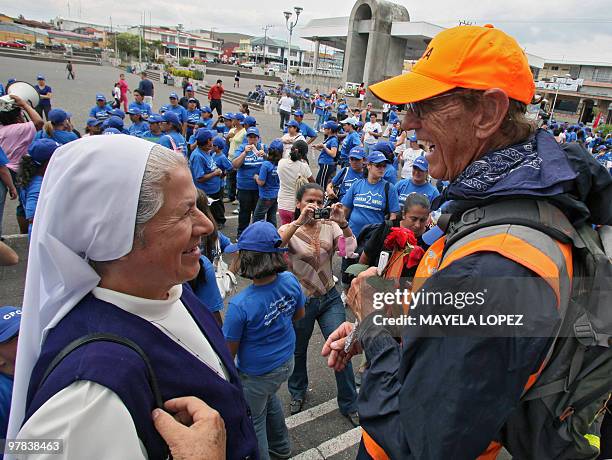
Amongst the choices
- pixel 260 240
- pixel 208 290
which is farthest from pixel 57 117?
pixel 260 240

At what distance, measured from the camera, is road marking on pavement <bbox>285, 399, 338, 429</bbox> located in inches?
140

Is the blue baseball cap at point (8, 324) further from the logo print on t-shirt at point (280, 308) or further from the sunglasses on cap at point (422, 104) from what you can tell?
the sunglasses on cap at point (422, 104)

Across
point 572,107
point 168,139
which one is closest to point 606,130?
point 572,107

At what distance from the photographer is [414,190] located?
6039mm

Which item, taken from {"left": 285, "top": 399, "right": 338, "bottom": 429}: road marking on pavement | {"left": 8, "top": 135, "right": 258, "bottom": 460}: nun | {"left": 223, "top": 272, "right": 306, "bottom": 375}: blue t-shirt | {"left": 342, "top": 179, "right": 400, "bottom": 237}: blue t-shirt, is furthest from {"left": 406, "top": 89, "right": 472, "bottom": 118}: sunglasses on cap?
{"left": 342, "top": 179, "right": 400, "bottom": 237}: blue t-shirt

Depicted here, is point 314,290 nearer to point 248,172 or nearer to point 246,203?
point 246,203

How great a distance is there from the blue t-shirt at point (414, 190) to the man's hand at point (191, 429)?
518 cm

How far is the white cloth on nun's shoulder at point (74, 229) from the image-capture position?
120 cm

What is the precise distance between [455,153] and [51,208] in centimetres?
137

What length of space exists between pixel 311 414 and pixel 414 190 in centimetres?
373

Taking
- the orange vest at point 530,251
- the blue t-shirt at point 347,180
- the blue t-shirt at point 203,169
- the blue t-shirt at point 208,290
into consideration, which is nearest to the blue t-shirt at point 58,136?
the blue t-shirt at point 203,169

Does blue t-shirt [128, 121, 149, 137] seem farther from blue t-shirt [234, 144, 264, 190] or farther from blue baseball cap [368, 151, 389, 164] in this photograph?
blue baseball cap [368, 151, 389, 164]

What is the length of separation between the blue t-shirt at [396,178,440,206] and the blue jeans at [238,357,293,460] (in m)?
3.82

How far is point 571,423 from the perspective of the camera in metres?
1.12
